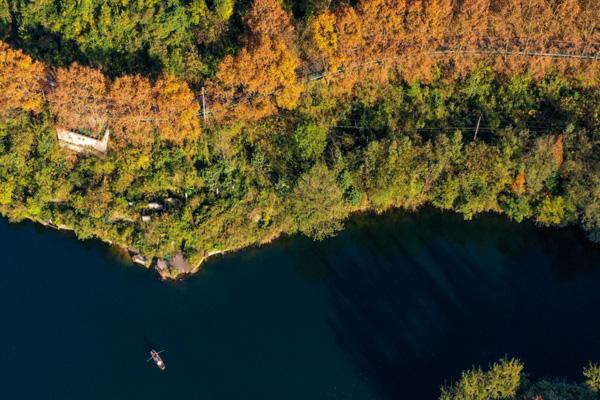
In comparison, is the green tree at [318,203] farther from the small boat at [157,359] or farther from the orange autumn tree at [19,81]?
the orange autumn tree at [19,81]

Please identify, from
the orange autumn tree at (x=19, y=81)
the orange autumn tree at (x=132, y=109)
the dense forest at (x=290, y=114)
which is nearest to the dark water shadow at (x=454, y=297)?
the dense forest at (x=290, y=114)

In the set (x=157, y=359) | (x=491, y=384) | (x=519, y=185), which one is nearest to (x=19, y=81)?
(x=157, y=359)

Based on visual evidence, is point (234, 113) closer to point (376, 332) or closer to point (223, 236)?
point (223, 236)

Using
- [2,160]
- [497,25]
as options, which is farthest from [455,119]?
[2,160]

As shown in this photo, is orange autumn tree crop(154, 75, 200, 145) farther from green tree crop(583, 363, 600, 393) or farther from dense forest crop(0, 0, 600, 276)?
green tree crop(583, 363, 600, 393)

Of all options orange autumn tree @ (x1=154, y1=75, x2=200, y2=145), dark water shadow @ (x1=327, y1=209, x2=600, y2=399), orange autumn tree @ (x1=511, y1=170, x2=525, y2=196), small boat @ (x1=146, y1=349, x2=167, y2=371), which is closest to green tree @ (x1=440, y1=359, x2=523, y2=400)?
dark water shadow @ (x1=327, y1=209, x2=600, y2=399)
